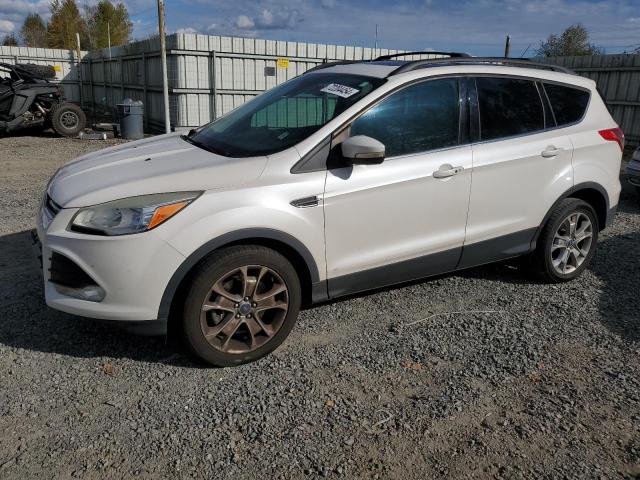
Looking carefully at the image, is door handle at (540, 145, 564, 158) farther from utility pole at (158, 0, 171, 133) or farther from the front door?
utility pole at (158, 0, 171, 133)

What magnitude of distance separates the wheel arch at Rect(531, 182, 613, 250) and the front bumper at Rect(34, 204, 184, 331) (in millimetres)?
2967

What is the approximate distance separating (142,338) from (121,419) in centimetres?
89

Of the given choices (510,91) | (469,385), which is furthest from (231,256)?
(510,91)

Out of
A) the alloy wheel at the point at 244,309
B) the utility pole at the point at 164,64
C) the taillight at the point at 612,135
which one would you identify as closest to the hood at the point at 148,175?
the alloy wheel at the point at 244,309

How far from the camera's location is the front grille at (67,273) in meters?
3.09

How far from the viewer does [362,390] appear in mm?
3158

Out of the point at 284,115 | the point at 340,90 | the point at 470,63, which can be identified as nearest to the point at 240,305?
the point at 284,115

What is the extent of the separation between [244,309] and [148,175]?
967 millimetres

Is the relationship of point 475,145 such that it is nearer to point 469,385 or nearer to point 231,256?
point 469,385

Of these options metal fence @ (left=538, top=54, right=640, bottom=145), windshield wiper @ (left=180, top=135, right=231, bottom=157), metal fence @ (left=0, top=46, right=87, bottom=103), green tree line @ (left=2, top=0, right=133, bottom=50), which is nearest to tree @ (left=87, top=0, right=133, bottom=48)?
green tree line @ (left=2, top=0, right=133, bottom=50)

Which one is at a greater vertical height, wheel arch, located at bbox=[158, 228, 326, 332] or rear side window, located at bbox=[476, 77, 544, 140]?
rear side window, located at bbox=[476, 77, 544, 140]

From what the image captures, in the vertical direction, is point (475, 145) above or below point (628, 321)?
above

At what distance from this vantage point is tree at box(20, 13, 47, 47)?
165 feet

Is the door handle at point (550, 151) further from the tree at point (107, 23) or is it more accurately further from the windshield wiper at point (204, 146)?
the tree at point (107, 23)
